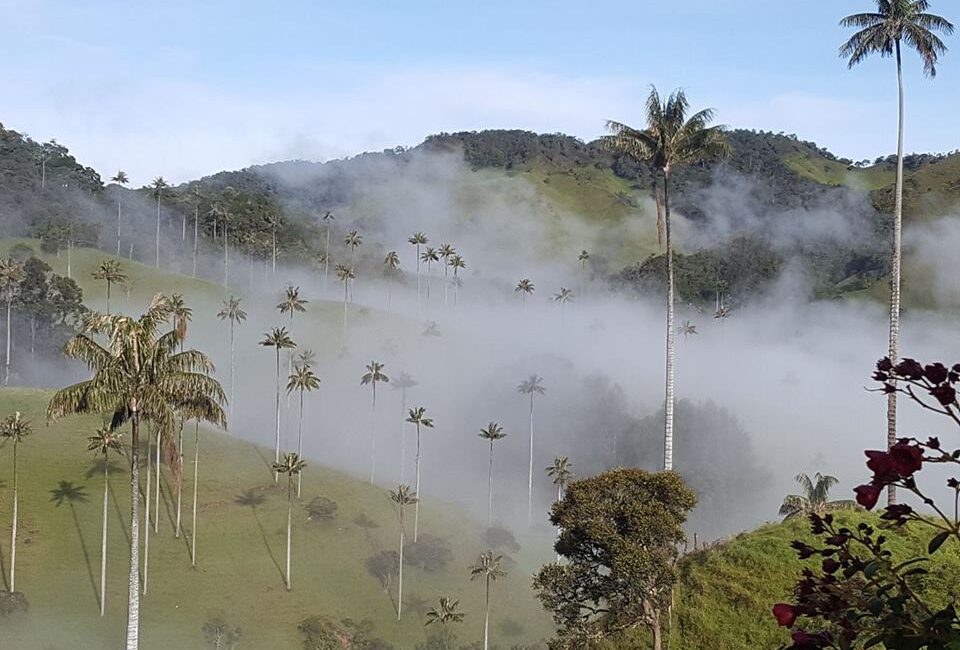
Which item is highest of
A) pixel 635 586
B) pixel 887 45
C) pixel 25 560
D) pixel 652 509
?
pixel 887 45

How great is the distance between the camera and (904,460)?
5.31 meters

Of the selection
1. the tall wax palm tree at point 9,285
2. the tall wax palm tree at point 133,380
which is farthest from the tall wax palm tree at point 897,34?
the tall wax palm tree at point 9,285

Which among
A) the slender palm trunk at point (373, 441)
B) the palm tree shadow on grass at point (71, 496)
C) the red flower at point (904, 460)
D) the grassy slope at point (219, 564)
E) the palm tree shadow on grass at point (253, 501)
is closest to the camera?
the red flower at point (904, 460)

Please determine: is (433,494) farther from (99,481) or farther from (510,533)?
(99,481)

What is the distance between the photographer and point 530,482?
122 metres

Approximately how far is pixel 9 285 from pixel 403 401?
62.1m

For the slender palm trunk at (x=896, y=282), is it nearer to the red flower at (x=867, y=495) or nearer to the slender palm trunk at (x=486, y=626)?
the red flower at (x=867, y=495)

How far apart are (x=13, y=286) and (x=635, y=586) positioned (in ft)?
441

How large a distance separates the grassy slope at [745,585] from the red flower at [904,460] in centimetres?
3266

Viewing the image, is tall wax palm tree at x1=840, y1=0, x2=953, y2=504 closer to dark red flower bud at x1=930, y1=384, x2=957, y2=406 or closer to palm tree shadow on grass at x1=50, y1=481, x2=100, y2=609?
dark red flower bud at x1=930, y1=384, x2=957, y2=406

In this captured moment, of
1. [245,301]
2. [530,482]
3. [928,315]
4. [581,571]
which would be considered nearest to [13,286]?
[245,301]

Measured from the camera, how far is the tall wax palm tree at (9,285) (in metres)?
134

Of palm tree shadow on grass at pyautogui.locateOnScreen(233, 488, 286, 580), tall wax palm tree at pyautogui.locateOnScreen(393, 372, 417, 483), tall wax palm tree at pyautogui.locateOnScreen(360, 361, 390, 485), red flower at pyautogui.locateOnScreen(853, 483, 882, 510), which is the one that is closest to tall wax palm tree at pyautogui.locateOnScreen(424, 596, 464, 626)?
palm tree shadow on grass at pyautogui.locateOnScreen(233, 488, 286, 580)

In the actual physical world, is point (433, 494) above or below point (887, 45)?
below
